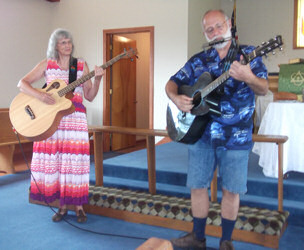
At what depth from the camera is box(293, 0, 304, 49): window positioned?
6.17m

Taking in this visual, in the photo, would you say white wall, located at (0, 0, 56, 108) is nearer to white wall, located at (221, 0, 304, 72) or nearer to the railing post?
the railing post

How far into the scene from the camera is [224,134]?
5.95 feet

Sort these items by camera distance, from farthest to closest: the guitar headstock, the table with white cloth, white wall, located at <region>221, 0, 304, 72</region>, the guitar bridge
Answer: white wall, located at <region>221, 0, 304, 72</region>
the table with white cloth
the guitar bridge
the guitar headstock

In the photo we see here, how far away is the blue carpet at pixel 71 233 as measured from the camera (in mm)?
2326

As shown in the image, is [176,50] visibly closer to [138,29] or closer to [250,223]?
[138,29]

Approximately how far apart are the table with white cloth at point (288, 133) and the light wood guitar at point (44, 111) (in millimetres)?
1602

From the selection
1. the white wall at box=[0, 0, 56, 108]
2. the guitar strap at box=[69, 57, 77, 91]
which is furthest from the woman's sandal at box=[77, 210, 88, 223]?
the white wall at box=[0, 0, 56, 108]

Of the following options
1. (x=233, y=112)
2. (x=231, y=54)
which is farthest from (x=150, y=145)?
(x=231, y=54)

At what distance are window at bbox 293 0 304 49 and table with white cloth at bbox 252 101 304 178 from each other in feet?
11.9

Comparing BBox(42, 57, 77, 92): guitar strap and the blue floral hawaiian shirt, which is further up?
BBox(42, 57, 77, 92): guitar strap

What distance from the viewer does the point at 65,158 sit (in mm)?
2588

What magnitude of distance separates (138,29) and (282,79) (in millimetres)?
2711

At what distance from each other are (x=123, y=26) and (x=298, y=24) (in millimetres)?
3166

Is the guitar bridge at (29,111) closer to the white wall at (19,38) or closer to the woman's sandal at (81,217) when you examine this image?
the woman's sandal at (81,217)
